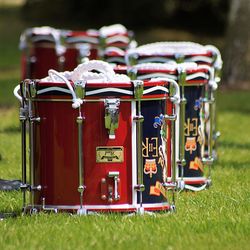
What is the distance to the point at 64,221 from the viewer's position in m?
7.14

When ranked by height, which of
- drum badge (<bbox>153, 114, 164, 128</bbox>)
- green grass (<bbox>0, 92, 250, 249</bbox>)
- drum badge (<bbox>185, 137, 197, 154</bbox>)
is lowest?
green grass (<bbox>0, 92, 250, 249</bbox>)

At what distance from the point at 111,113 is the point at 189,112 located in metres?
1.91

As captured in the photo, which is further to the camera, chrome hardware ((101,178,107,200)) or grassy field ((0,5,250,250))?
chrome hardware ((101,178,107,200))

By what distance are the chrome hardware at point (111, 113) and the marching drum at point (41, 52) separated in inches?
266

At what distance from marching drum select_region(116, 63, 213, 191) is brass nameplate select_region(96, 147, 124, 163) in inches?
60.9

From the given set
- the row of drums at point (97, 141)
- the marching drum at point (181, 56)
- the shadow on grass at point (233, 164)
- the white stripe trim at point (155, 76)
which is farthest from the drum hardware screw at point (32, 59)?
the row of drums at point (97, 141)

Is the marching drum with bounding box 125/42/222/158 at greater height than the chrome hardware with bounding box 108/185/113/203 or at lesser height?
greater

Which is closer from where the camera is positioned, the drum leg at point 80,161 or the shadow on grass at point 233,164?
the drum leg at point 80,161

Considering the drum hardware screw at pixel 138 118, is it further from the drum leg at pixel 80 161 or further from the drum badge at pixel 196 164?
the drum badge at pixel 196 164

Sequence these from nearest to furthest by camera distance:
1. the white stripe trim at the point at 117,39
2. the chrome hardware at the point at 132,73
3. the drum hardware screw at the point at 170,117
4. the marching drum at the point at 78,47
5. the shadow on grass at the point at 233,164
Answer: the drum hardware screw at the point at 170,117, the chrome hardware at the point at 132,73, the shadow on grass at the point at 233,164, the marching drum at the point at 78,47, the white stripe trim at the point at 117,39

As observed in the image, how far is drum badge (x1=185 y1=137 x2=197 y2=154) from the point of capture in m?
8.94

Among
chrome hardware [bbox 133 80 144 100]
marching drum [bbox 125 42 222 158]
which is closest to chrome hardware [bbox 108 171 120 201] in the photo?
chrome hardware [bbox 133 80 144 100]

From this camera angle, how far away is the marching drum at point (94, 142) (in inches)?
284

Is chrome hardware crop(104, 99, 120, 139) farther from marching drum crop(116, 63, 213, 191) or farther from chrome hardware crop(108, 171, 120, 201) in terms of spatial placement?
marching drum crop(116, 63, 213, 191)
